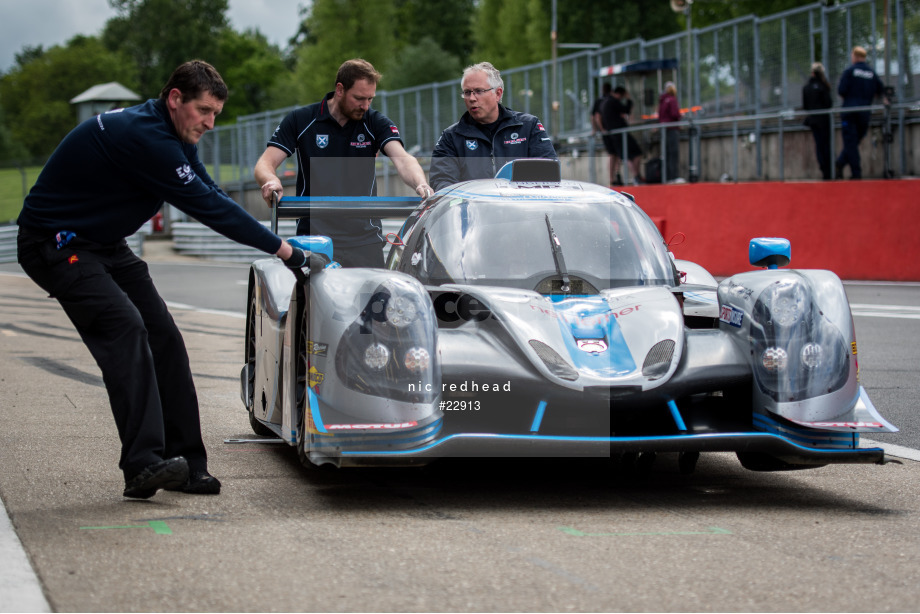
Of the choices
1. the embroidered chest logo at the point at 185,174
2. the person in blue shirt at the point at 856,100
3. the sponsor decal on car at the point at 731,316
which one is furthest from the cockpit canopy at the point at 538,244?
the person in blue shirt at the point at 856,100

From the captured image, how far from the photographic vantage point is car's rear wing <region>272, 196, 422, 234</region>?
6.91 metres

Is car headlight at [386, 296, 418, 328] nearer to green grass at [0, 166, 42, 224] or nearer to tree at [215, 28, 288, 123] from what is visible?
green grass at [0, 166, 42, 224]

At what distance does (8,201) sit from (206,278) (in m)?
31.8

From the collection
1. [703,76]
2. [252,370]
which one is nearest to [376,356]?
[252,370]

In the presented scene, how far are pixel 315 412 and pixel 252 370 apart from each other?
195 centimetres

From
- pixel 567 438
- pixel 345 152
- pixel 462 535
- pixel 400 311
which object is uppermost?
pixel 345 152

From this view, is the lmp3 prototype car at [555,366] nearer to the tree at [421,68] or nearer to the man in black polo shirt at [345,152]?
the man in black polo shirt at [345,152]

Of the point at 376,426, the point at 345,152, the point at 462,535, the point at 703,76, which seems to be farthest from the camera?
the point at 703,76

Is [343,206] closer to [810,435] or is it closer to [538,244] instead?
[538,244]

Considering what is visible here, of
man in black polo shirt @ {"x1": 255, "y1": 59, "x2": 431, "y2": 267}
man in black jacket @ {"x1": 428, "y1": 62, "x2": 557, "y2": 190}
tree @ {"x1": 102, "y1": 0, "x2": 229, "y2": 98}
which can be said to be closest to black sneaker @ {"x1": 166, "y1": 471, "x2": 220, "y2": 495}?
man in black polo shirt @ {"x1": 255, "y1": 59, "x2": 431, "y2": 267}

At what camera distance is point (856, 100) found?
17.3 meters

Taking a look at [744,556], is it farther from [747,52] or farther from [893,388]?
[747,52]

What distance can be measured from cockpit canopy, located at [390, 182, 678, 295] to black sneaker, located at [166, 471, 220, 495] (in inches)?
50.1

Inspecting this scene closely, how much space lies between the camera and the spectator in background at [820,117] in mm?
17703
